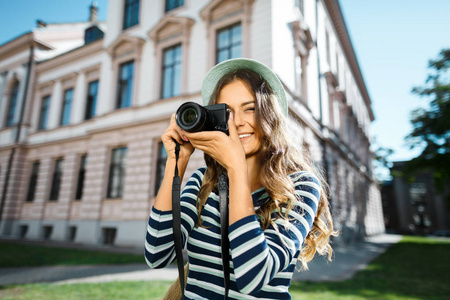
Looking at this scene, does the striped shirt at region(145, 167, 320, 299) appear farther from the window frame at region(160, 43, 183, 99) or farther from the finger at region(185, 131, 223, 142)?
the window frame at region(160, 43, 183, 99)

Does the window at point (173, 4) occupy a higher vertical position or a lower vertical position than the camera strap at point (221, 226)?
higher

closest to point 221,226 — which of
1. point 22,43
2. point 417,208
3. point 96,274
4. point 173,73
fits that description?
point 96,274

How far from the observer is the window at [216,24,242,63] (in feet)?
31.8

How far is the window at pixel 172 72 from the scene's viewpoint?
10.8 m

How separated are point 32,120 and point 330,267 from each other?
55.1 ft

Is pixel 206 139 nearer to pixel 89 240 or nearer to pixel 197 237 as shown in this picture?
pixel 197 237

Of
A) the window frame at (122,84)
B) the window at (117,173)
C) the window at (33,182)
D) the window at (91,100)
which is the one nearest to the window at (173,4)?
the window frame at (122,84)

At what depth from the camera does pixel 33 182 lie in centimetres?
1506

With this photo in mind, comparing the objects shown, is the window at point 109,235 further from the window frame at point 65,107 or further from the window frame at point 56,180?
the window frame at point 65,107

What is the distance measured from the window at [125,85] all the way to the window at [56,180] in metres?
4.88

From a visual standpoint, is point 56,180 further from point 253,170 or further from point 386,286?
point 253,170

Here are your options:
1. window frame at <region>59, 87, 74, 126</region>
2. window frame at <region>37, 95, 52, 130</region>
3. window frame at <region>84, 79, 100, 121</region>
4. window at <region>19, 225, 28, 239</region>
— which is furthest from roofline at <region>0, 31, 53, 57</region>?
window at <region>19, 225, 28, 239</region>

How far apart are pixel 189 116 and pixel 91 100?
1484 cm

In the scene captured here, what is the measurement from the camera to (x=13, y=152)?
15.5m
